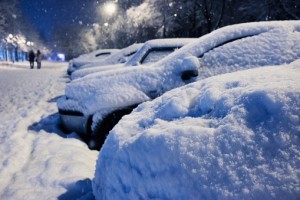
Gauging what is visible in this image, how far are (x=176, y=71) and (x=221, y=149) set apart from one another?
2917 millimetres

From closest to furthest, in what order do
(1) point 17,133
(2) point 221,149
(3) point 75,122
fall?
1. (2) point 221,149
2. (3) point 75,122
3. (1) point 17,133

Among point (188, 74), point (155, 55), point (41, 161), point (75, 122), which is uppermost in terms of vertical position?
point (155, 55)

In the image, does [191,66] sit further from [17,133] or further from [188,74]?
[17,133]

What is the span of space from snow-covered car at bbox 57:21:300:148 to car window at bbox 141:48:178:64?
192cm

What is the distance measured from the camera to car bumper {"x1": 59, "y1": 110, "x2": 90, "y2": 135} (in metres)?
4.65

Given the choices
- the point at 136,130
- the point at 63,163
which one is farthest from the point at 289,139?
the point at 63,163

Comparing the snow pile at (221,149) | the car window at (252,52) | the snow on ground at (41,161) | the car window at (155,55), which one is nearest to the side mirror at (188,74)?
the car window at (252,52)

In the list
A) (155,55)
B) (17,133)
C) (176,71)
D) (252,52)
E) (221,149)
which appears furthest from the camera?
(155,55)

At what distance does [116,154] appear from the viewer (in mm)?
2236

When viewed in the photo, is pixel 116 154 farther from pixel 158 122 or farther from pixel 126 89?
pixel 126 89

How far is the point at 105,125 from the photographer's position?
4.42m

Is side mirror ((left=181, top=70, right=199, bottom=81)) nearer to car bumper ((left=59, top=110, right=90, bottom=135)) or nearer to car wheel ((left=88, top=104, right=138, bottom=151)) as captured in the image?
car wheel ((left=88, top=104, right=138, bottom=151))

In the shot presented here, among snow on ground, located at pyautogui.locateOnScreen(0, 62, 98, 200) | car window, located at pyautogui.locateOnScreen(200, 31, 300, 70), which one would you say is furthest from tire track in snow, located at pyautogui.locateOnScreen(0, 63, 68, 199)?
car window, located at pyautogui.locateOnScreen(200, 31, 300, 70)

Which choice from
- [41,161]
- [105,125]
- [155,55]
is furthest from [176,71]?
[155,55]
